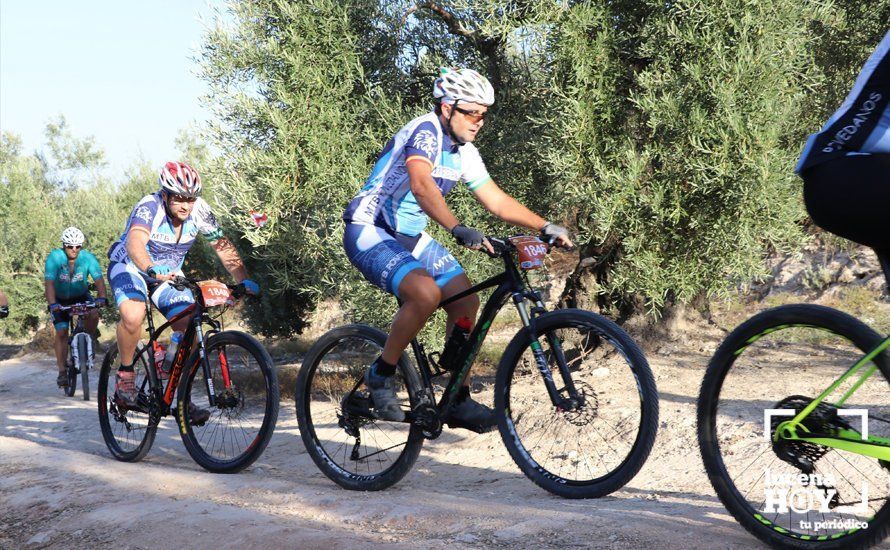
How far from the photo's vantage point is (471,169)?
491cm

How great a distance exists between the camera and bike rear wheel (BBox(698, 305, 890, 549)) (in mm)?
2979

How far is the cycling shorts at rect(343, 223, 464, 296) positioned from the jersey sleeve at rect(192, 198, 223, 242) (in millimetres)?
1901

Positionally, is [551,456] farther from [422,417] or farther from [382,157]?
[382,157]

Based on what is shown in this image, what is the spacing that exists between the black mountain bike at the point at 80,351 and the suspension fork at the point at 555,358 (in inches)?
351

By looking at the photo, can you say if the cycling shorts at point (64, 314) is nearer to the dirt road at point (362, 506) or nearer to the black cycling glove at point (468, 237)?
the dirt road at point (362, 506)

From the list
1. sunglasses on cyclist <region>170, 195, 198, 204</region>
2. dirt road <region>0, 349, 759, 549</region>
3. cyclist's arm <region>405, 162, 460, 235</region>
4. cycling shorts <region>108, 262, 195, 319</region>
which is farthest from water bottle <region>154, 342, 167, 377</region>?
cyclist's arm <region>405, 162, 460, 235</region>

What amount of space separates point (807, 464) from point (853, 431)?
0.83 ft

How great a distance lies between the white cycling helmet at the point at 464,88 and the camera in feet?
15.2

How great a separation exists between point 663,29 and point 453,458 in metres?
4.20

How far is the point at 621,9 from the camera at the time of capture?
7668 millimetres

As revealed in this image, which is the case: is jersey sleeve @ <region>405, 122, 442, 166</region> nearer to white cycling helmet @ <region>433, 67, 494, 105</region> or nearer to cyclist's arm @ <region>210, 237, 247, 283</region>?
white cycling helmet @ <region>433, 67, 494, 105</region>

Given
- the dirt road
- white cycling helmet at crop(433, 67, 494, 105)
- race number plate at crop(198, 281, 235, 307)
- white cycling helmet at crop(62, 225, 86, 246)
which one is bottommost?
the dirt road

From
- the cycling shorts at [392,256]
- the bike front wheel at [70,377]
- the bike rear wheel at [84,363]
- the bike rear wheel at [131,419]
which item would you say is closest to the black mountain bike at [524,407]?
the cycling shorts at [392,256]

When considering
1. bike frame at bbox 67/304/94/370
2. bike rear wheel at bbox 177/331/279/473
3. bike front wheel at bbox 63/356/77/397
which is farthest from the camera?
bike front wheel at bbox 63/356/77/397
